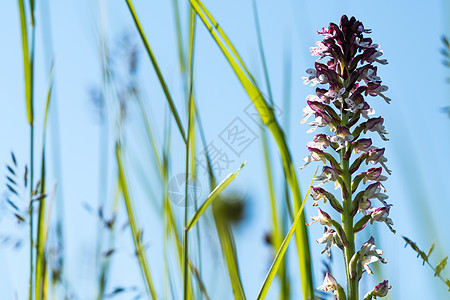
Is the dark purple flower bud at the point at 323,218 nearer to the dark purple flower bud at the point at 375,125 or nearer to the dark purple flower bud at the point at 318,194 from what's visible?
the dark purple flower bud at the point at 318,194

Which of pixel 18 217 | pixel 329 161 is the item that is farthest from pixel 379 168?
pixel 18 217

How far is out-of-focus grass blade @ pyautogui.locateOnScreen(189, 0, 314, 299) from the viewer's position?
1.05 meters

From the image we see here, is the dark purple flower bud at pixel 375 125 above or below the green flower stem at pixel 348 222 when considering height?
above

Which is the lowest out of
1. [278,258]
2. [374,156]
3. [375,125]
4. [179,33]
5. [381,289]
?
[381,289]

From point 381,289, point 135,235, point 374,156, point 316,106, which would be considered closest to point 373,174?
point 374,156

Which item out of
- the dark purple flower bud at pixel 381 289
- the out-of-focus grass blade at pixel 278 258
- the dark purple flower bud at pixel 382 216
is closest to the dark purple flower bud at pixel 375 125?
the dark purple flower bud at pixel 382 216

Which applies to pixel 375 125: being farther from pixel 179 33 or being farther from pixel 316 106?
pixel 179 33

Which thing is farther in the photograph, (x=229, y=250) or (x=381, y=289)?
(x=381, y=289)

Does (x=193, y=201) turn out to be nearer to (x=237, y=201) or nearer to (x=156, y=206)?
(x=156, y=206)

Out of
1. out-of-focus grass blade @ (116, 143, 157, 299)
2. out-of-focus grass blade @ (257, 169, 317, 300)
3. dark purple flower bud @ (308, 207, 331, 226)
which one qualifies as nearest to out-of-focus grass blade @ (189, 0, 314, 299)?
out-of-focus grass blade @ (257, 169, 317, 300)

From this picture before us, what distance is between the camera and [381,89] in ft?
6.62

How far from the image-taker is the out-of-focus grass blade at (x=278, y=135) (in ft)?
3.43

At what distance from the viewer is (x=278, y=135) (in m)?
1.11

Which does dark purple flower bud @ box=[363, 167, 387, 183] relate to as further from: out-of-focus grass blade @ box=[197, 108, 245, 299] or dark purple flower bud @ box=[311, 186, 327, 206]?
out-of-focus grass blade @ box=[197, 108, 245, 299]
